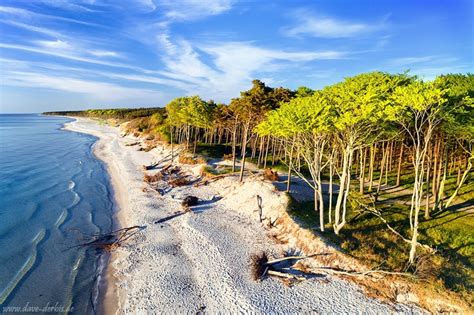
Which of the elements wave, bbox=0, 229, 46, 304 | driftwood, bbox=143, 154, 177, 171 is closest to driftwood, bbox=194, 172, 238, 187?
driftwood, bbox=143, 154, 177, 171

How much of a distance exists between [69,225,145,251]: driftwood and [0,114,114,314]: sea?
1.93 feet

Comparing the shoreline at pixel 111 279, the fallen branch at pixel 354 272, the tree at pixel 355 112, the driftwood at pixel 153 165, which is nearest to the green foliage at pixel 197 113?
the driftwood at pixel 153 165

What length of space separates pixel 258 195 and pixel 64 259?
52.4 feet

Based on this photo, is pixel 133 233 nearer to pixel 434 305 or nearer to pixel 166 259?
pixel 166 259

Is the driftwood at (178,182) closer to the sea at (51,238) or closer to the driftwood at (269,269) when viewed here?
the sea at (51,238)

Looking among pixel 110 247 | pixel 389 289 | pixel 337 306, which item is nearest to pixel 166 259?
pixel 110 247

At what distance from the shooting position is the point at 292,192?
100 feet

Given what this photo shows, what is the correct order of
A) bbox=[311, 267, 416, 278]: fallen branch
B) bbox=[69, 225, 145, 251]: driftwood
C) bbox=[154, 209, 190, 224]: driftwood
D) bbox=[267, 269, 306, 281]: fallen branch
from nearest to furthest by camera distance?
1. bbox=[311, 267, 416, 278]: fallen branch
2. bbox=[267, 269, 306, 281]: fallen branch
3. bbox=[69, 225, 145, 251]: driftwood
4. bbox=[154, 209, 190, 224]: driftwood

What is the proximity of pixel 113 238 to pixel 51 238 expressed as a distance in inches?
191

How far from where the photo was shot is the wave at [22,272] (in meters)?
16.9

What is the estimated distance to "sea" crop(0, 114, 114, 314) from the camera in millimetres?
16734

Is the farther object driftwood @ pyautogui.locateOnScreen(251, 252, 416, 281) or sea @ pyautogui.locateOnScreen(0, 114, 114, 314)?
driftwood @ pyautogui.locateOnScreen(251, 252, 416, 281)

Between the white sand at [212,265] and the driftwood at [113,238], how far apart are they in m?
0.77

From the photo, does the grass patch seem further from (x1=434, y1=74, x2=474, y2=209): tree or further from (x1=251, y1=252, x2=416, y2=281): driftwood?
(x1=434, y1=74, x2=474, y2=209): tree
